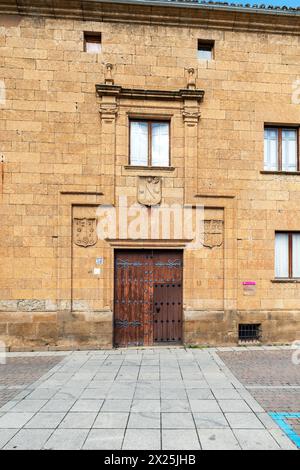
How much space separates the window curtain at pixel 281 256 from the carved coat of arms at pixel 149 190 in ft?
13.5

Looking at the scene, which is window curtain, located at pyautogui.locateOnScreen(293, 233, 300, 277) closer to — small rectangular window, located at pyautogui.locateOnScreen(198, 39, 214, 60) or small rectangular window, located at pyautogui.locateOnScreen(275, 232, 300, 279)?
small rectangular window, located at pyautogui.locateOnScreen(275, 232, 300, 279)

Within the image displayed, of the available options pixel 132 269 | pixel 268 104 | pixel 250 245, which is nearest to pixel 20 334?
pixel 132 269

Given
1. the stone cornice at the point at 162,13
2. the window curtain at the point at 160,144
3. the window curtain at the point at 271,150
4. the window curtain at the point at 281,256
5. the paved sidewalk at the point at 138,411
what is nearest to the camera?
the paved sidewalk at the point at 138,411

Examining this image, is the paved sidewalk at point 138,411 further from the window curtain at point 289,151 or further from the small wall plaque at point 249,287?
the window curtain at point 289,151

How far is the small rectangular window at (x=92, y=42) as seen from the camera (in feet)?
35.7

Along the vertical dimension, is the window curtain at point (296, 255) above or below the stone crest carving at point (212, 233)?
below

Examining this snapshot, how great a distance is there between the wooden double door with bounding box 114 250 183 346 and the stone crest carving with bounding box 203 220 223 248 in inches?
44.9

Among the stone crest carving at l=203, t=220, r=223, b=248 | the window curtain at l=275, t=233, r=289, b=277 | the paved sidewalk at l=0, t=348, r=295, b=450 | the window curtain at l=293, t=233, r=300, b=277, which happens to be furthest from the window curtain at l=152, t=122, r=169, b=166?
the paved sidewalk at l=0, t=348, r=295, b=450

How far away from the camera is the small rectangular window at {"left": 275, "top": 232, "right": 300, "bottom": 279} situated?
36.8 feet

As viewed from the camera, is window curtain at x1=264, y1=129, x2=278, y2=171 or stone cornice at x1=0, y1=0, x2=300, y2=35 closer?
stone cornice at x1=0, y1=0, x2=300, y2=35

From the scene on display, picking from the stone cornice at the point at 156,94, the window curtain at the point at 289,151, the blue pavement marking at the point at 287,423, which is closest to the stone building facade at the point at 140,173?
the stone cornice at the point at 156,94

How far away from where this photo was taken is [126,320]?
10609mm
